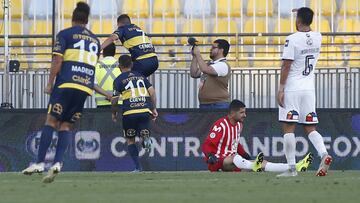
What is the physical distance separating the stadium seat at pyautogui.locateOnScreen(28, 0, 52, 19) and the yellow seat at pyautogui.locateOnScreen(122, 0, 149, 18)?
1495 millimetres

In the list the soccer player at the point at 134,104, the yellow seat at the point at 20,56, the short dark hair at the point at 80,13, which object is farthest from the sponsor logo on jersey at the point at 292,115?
the yellow seat at the point at 20,56

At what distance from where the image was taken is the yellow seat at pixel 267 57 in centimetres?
2466

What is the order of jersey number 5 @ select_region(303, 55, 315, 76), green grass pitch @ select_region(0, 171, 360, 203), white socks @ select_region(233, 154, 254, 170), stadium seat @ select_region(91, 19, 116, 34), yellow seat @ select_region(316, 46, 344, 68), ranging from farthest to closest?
stadium seat @ select_region(91, 19, 116, 34) < yellow seat @ select_region(316, 46, 344, 68) < white socks @ select_region(233, 154, 254, 170) < jersey number 5 @ select_region(303, 55, 315, 76) < green grass pitch @ select_region(0, 171, 360, 203)

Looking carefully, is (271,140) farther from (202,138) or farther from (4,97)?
(4,97)

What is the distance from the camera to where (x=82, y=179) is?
14562 mm

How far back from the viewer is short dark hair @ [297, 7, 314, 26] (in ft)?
48.0

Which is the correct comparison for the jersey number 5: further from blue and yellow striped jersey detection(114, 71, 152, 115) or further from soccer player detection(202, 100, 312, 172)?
blue and yellow striped jersey detection(114, 71, 152, 115)

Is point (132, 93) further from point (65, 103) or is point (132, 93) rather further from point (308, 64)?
point (65, 103)

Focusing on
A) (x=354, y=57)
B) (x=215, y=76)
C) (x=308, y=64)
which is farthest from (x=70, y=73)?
(x=354, y=57)

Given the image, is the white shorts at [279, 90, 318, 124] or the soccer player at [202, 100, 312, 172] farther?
the soccer player at [202, 100, 312, 172]

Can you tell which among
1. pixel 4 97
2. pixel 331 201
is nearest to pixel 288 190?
pixel 331 201

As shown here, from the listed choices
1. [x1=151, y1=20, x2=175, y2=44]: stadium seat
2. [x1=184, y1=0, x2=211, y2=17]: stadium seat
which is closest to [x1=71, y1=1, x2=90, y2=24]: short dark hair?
[x1=151, y1=20, x2=175, y2=44]: stadium seat

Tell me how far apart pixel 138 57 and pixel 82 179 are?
4530mm

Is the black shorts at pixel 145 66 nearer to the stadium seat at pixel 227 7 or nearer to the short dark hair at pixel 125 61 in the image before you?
the short dark hair at pixel 125 61
